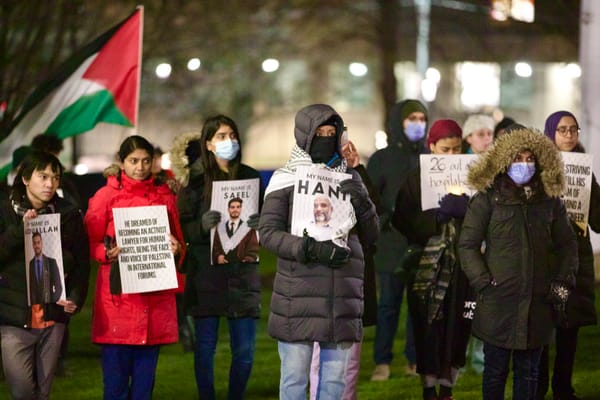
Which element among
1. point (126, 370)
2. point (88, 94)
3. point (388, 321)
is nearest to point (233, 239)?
point (126, 370)

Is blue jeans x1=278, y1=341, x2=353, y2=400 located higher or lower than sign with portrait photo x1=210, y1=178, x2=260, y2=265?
lower

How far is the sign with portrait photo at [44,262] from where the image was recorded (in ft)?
29.0

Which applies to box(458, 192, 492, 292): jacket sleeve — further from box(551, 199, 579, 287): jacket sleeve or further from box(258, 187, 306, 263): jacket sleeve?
box(258, 187, 306, 263): jacket sleeve

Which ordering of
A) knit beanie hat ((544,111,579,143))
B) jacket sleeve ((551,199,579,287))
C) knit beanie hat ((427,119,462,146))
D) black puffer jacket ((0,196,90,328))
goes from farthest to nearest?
1. knit beanie hat ((427,119,462,146))
2. knit beanie hat ((544,111,579,143))
3. jacket sleeve ((551,199,579,287))
4. black puffer jacket ((0,196,90,328))

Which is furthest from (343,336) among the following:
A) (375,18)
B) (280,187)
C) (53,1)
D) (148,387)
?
(375,18)

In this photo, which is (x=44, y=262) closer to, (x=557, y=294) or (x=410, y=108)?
(x=557, y=294)

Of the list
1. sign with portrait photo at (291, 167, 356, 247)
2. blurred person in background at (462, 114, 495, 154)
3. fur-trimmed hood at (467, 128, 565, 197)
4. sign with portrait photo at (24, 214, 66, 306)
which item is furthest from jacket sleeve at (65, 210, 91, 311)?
blurred person in background at (462, 114, 495, 154)

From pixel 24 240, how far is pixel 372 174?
160 inches

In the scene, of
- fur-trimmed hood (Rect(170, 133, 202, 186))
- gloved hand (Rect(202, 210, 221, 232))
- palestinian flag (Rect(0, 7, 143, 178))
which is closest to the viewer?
gloved hand (Rect(202, 210, 221, 232))

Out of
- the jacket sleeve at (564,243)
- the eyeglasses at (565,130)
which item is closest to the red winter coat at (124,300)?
the jacket sleeve at (564,243)

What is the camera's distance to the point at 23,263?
8.89 m

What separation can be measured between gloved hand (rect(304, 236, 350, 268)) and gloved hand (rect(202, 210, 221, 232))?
1897 mm

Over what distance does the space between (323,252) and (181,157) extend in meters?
2.62

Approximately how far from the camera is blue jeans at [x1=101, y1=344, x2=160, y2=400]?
9.20 meters
